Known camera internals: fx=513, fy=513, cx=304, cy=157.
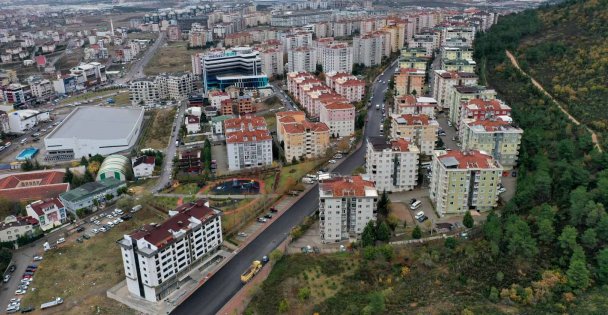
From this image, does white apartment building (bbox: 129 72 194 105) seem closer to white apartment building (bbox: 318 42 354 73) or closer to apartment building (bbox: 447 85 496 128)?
white apartment building (bbox: 318 42 354 73)

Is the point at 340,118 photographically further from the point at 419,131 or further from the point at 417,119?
the point at 419,131

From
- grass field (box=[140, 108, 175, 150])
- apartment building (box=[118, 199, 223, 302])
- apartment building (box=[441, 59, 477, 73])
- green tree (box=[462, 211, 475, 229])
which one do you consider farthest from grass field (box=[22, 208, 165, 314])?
apartment building (box=[441, 59, 477, 73])

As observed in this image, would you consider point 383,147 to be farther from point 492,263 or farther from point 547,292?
point 547,292

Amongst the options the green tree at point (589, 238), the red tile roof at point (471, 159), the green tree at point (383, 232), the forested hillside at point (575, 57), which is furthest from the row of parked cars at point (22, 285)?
the forested hillside at point (575, 57)

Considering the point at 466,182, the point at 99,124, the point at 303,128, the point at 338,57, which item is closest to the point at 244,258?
the point at 466,182

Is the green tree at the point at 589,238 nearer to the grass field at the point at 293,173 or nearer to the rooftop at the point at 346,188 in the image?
the rooftop at the point at 346,188

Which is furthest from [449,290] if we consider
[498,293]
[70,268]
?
[70,268]
